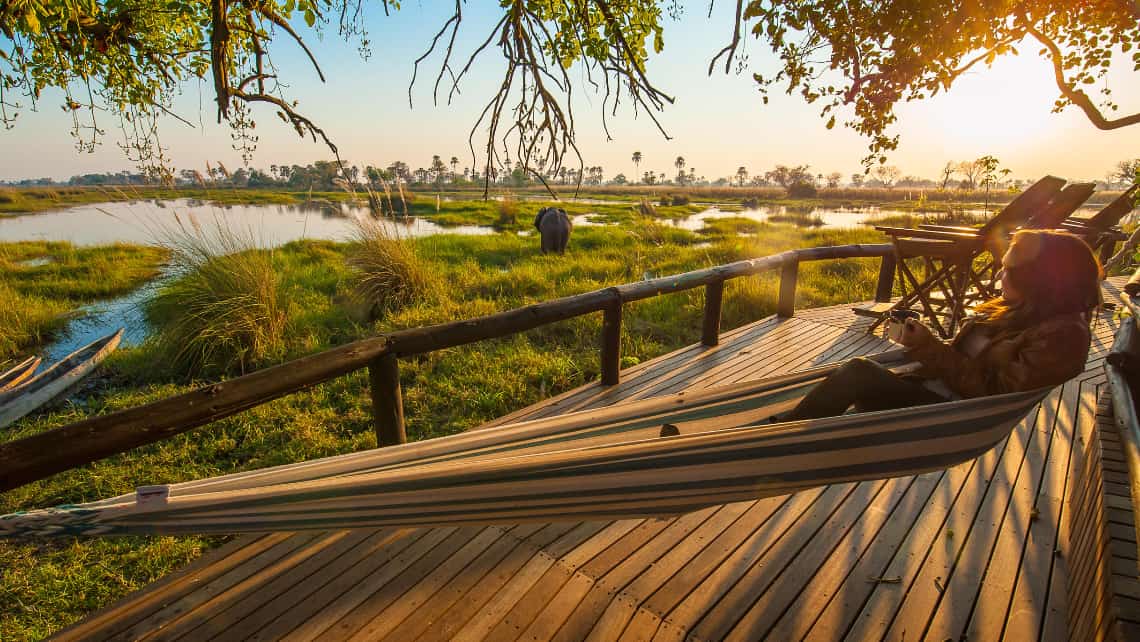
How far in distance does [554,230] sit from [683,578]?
29.9 ft

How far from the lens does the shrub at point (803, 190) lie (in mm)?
53781

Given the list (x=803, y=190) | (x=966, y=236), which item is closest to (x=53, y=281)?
(x=966, y=236)

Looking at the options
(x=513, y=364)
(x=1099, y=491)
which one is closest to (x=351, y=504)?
(x=1099, y=491)

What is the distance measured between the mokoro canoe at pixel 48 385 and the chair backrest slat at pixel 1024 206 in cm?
633

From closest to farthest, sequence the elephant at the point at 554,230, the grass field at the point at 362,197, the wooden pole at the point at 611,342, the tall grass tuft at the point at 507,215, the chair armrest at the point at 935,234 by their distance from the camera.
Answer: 1. the wooden pole at the point at 611,342
2. the chair armrest at the point at 935,234
3. the grass field at the point at 362,197
4. the elephant at the point at 554,230
5. the tall grass tuft at the point at 507,215

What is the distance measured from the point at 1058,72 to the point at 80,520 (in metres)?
5.31

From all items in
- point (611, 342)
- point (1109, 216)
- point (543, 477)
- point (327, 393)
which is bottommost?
point (327, 393)

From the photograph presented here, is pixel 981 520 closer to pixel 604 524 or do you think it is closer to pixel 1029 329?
pixel 1029 329

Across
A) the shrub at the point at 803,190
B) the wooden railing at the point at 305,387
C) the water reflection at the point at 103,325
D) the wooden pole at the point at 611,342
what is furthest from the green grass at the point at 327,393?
the shrub at the point at 803,190

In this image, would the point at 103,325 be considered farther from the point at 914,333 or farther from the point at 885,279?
the point at 885,279

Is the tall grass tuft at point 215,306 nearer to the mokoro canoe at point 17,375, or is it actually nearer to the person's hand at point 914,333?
the mokoro canoe at point 17,375

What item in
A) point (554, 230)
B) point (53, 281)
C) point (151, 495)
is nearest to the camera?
point (151, 495)

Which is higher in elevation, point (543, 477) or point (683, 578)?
point (543, 477)

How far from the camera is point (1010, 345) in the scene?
149 centimetres
